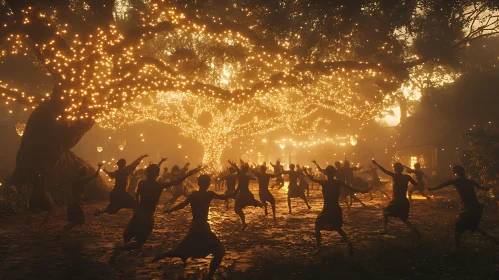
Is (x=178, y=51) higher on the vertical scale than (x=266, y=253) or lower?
higher

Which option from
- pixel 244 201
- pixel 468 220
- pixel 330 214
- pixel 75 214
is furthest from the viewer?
pixel 244 201

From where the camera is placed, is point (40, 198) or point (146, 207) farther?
point (40, 198)

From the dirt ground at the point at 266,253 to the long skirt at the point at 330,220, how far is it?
0.52m

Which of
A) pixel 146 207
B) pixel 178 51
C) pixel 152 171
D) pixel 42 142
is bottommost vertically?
pixel 146 207

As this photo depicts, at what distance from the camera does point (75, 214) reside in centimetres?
824

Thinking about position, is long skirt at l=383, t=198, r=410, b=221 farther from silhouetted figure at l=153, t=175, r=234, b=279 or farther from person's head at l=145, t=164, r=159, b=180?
person's head at l=145, t=164, r=159, b=180

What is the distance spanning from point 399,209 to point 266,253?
350cm

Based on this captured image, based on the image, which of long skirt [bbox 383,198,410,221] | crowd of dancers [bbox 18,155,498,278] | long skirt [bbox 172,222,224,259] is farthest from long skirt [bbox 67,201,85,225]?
long skirt [bbox 383,198,410,221]

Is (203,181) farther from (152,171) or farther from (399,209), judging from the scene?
(399,209)

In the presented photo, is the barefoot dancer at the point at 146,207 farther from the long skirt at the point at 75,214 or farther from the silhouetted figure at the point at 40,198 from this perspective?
the silhouetted figure at the point at 40,198

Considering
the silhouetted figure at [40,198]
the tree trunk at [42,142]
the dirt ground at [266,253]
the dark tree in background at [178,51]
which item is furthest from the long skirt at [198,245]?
the tree trunk at [42,142]

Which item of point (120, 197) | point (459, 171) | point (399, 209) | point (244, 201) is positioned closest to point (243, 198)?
point (244, 201)

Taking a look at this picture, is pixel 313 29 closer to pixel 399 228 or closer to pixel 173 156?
pixel 399 228

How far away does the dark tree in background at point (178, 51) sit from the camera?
12477 mm
